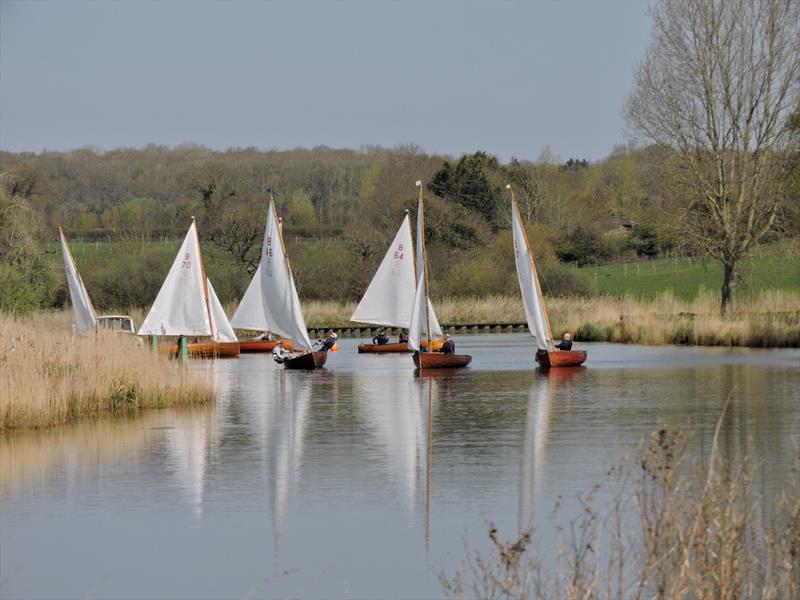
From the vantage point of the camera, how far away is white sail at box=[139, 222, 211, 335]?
44812mm

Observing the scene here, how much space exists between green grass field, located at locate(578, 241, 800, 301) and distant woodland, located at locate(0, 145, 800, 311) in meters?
2.16

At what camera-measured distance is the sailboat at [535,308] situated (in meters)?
38.7

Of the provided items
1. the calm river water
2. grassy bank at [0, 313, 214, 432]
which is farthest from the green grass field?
grassy bank at [0, 313, 214, 432]

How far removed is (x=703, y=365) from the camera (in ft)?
127

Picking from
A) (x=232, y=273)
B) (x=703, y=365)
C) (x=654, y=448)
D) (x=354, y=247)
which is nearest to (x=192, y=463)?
(x=654, y=448)

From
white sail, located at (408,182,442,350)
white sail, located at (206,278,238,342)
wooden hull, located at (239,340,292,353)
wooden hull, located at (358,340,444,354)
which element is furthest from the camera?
wooden hull, located at (239,340,292,353)

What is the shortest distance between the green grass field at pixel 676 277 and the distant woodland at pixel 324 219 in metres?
2.16

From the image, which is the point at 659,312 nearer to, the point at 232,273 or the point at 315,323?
the point at 315,323

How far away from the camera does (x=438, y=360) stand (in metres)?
39.5

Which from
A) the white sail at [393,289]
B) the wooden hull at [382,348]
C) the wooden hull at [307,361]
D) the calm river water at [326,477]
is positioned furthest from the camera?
the wooden hull at [382,348]

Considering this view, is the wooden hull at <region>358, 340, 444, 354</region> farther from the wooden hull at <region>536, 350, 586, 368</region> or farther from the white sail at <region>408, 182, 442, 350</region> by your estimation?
the wooden hull at <region>536, 350, 586, 368</region>

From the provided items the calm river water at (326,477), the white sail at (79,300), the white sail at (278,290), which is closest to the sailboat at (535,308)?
the calm river water at (326,477)

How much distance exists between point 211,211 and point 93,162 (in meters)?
52.2

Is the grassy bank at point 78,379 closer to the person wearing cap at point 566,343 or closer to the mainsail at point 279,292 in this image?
the mainsail at point 279,292
